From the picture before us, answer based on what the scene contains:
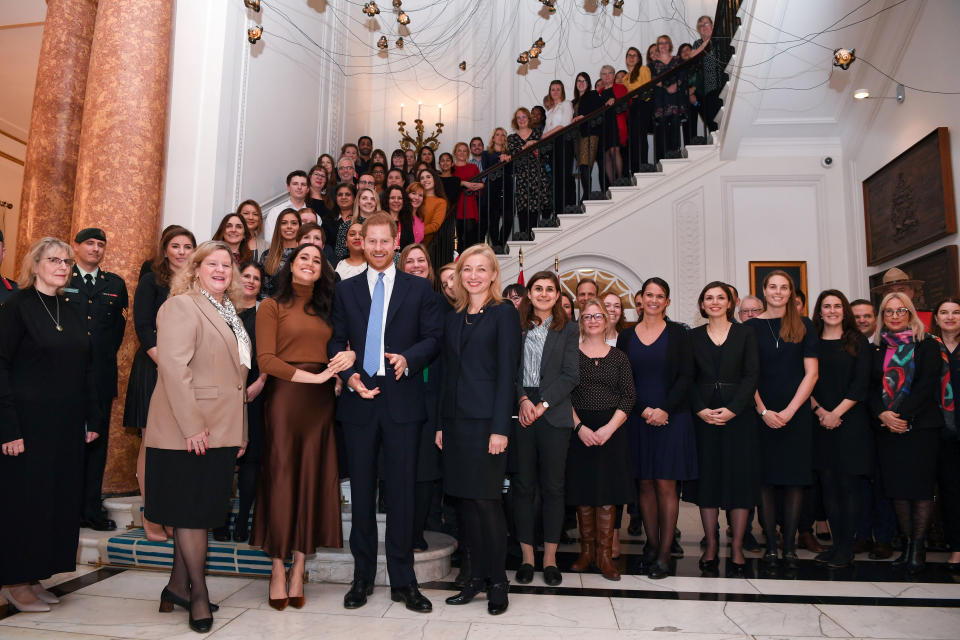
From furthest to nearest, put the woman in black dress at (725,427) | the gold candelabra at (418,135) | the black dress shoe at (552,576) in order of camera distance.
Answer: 1. the gold candelabra at (418,135)
2. the woman in black dress at (725,427)
3. the black dress shoe at (552,576)

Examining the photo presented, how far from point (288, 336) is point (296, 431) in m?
0.40

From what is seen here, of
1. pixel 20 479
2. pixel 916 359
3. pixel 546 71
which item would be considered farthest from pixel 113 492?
pixel 546 71

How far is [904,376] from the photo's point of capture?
369 centimetres

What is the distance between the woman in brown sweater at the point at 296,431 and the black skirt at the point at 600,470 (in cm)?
122

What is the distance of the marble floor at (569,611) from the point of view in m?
2.55

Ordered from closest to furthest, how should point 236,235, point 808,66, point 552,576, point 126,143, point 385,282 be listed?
1. point 385,282
2. point 552,576
3. point 236,235
4. point 126,143
5. point 808,66

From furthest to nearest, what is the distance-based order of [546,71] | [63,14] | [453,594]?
[546,71]
[63,14]
[453,594]

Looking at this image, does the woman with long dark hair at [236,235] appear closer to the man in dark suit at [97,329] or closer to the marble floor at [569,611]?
the man in dark suit at [97,329]

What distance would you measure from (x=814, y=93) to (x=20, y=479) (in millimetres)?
7108

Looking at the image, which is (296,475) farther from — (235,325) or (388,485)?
(235,325)

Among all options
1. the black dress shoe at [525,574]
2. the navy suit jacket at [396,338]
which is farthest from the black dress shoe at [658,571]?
the navy suit jacket at [396,338]

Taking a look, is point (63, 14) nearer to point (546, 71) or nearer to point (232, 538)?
point (232, 538)

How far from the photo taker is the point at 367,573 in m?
2.86

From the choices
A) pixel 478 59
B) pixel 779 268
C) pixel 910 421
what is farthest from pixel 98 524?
pixel 478 59
